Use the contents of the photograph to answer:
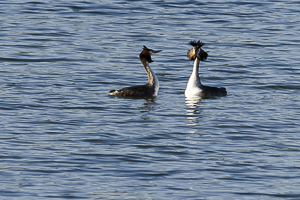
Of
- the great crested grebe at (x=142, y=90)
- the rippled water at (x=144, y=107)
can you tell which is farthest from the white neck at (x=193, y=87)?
the great crested grebe at (x=142, y=90)

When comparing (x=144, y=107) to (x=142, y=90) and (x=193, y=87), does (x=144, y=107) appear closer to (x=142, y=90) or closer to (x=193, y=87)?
(x=142, y=90)

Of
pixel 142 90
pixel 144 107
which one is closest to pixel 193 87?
pixel 142 90

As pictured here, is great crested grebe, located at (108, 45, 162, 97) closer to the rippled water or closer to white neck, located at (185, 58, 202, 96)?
the rippled water

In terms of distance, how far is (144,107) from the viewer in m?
16.2

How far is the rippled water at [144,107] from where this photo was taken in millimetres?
10477

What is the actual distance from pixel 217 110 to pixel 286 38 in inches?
401

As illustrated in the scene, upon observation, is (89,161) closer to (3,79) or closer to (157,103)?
(157,103)

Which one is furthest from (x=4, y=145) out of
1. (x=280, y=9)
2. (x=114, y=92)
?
(x=280, y=9)

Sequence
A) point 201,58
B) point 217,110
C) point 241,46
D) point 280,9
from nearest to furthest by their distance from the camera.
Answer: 1. point 217,110
2. point 201,58
3. point 241,46
4. point 280,9

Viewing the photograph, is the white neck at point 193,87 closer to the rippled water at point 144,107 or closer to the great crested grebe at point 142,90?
the rippled water at point 144,107

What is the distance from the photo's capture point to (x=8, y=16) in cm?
2805

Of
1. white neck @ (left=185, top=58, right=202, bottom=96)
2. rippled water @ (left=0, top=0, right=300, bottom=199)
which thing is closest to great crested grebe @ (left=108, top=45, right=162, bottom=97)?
rippled water @ (left=0, top=0, right=300, bottom=199)

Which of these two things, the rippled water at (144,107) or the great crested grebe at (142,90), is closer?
the rippled water at (144,107)

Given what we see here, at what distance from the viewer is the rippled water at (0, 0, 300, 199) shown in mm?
10477
